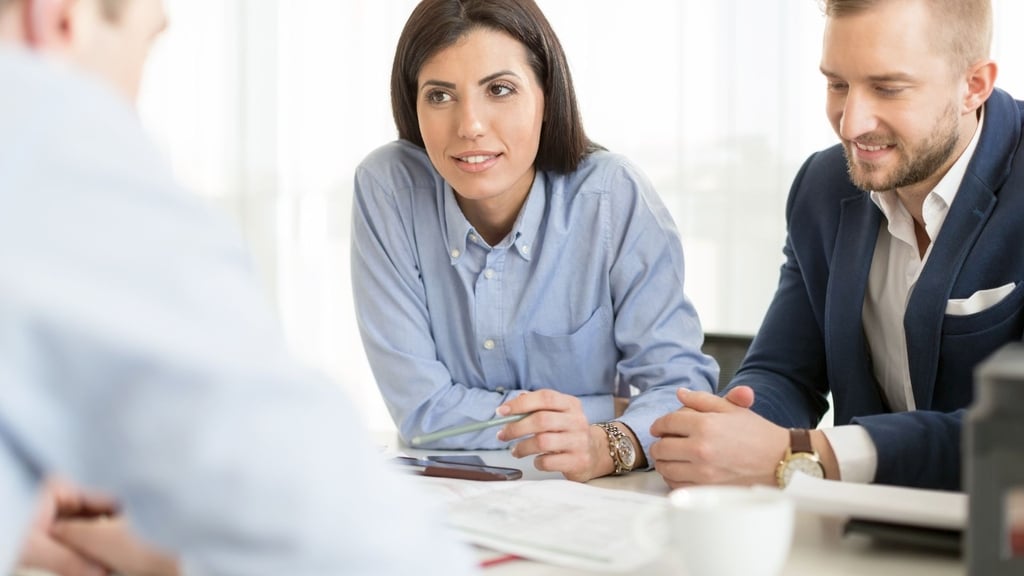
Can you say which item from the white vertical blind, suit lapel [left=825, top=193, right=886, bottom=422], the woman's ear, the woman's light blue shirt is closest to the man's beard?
suit lapel [left=825, top=193, right=886, bottom=422]

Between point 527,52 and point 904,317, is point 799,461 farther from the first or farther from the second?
point 527,52

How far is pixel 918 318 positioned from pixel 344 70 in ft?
9.68

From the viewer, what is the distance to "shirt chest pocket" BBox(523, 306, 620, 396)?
201 cm

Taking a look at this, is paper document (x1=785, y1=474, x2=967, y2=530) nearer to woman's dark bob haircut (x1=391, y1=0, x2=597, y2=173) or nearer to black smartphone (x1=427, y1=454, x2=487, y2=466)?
black smartphone (x1=427, y1=454, x2=487, y2=466)

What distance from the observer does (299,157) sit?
433 centimetres

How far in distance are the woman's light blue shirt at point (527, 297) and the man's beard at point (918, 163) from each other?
0.37 metres

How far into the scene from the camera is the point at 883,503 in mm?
1133

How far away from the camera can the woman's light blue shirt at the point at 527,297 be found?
77.1 inches

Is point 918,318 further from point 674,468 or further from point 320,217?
point 320,217

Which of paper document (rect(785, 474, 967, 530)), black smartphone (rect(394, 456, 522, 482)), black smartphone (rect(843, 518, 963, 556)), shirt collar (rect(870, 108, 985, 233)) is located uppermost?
shirt collar (rect(870, 108, 985, 233))

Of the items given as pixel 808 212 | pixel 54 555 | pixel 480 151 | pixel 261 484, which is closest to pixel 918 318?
pixel 808 212

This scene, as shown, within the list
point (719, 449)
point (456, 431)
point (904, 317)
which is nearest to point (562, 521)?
point (456, 431)

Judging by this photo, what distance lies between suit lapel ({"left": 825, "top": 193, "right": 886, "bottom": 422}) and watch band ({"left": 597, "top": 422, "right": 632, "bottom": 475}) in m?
0.47

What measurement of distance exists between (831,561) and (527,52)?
121cm
